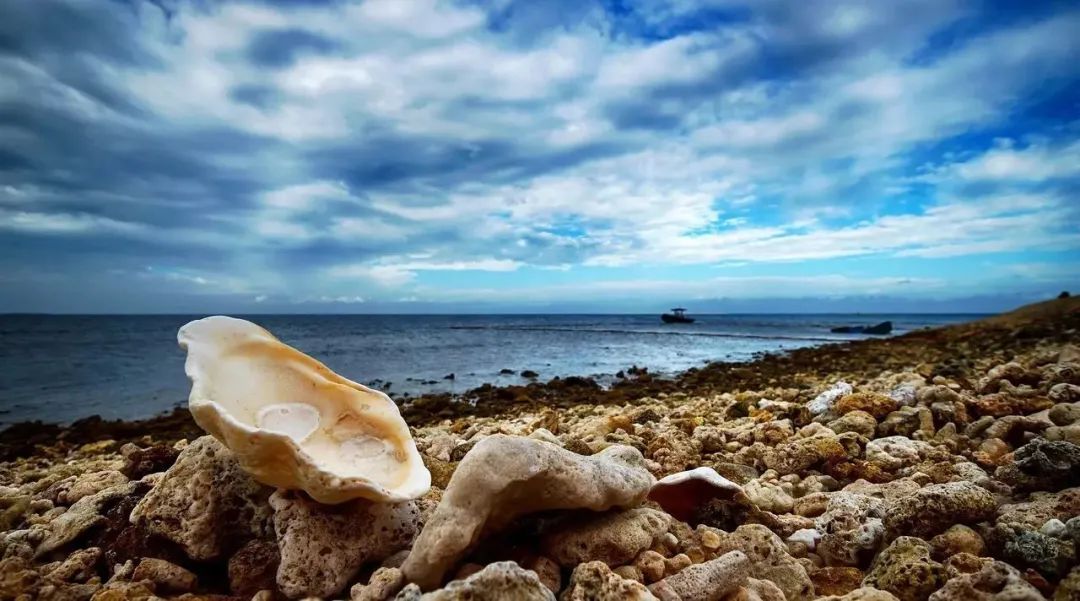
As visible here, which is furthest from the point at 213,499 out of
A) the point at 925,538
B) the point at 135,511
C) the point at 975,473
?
the point at 975,473

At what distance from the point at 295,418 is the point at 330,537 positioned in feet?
3.11

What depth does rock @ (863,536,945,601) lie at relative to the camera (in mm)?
2656

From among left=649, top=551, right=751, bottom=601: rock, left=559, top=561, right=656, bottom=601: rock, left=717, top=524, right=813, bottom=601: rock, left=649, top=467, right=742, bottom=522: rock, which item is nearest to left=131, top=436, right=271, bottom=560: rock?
left=559, top=561, right=656, bottom=601: rock

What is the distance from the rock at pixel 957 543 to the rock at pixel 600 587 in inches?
67.0

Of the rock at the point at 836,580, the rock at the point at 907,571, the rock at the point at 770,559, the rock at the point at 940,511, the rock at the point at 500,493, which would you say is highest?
the rock at the point at 500,493

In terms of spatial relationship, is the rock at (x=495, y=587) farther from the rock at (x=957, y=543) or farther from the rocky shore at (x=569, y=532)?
the rock at (x=957, y=543)

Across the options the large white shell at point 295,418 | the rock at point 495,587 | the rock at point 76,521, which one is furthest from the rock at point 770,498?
the rock at point 76,521

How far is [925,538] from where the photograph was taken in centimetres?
317

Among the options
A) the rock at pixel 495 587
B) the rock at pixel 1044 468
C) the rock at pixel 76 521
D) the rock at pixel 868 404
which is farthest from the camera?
the rock at pixel 868 404

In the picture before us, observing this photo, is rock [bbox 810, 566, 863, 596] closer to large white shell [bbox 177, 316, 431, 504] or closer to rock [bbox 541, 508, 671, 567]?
rock [bbox 541, 508, 671, 567]

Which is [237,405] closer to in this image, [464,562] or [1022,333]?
[464,562]

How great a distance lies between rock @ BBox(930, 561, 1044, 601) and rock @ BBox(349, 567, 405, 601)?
2.37 metres

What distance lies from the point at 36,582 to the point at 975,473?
5824 mm

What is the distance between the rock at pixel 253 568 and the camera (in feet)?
9.61
